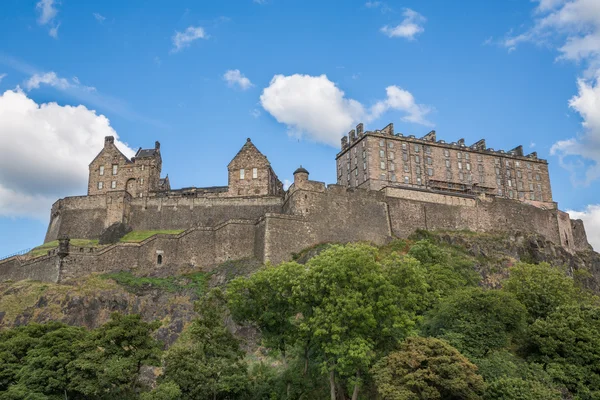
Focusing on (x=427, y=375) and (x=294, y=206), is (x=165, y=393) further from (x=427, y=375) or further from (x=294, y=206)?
(x=294, y=206)

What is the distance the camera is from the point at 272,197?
6844cm

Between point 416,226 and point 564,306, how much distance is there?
31.7 metres

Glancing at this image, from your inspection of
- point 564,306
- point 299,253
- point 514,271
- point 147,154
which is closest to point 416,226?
point 299,253

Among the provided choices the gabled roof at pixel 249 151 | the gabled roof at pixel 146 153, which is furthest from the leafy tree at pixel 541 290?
the gabled roof at pixel 146 153

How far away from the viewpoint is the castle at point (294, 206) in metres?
60.1

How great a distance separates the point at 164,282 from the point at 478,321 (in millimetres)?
32016

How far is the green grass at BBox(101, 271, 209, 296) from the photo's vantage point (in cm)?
5591

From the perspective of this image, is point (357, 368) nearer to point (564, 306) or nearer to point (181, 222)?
point (564, 306)

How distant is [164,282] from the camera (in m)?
57.2

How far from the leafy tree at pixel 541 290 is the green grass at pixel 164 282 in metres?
28.1

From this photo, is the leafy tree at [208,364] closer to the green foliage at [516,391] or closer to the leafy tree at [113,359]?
the leafy tree at [113,359]

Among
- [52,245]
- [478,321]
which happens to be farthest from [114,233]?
[478,321]

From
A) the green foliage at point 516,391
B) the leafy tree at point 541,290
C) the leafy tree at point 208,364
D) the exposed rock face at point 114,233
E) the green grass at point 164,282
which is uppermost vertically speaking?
the exposed rock face at point 114,233

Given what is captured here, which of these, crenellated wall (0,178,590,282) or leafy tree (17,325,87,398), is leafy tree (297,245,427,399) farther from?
crenellated wall (0,178,590,282)
